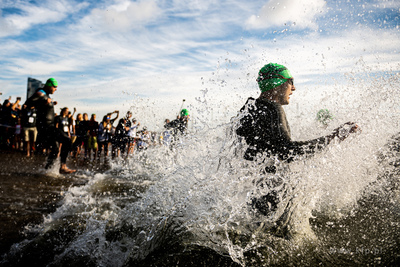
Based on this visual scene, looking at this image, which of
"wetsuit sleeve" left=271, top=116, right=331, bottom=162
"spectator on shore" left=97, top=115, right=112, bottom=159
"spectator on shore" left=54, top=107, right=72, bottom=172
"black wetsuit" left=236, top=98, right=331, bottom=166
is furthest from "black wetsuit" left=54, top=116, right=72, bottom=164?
"wetsuit sleeve" left=271, top=116, right=331, bottom=162

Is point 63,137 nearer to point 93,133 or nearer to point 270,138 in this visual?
point 93,133

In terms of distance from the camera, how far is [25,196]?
184 inches

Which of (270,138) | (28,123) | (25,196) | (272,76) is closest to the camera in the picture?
(270,138)

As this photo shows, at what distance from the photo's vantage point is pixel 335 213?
355 cm

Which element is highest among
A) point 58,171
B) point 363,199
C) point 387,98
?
point 387,98

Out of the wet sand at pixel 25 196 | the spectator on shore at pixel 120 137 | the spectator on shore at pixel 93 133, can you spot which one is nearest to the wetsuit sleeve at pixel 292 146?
the wet sand at pixel 25 196

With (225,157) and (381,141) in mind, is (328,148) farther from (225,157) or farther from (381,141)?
(381,141)

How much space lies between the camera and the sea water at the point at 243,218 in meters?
2.27

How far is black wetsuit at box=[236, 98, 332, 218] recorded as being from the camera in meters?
2.40

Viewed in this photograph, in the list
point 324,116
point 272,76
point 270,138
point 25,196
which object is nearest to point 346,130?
point 270,138

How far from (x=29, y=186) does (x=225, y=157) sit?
15.2 feet

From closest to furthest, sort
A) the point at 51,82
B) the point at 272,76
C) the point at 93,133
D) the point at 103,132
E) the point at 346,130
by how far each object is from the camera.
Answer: the point at 346,130, the point at 272,76, the point at 51,82, the point at 103,132, the point at 93,133

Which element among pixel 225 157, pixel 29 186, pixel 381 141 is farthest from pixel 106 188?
pixel 381 141

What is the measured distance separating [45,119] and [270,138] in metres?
6.18
